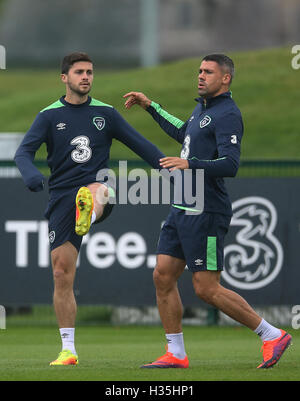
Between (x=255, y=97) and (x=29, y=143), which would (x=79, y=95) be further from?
(x=255, y=97)

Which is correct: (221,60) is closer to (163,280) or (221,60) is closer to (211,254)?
(211,254)

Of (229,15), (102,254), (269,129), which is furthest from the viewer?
(229,15)

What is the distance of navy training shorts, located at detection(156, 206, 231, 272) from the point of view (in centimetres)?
880

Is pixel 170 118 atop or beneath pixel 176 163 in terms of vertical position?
atop

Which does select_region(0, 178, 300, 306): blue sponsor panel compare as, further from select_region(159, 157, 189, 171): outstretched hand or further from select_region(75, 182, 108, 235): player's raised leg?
select_region(159, 157, 189, 171): outstretched hand

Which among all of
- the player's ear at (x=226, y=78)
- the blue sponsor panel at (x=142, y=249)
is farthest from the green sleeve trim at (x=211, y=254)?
the blue sponsor panel at (x=142, y=249)

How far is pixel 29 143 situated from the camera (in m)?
9.23

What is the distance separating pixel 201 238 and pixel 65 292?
1302 mm

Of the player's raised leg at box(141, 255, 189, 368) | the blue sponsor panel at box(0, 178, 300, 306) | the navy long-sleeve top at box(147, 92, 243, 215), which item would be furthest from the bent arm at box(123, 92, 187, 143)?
the blue sponsor panel at box(0, 178, 300, 306)

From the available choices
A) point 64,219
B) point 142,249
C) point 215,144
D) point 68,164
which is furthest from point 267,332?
point 142,249

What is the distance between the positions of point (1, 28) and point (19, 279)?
38749 millimetres

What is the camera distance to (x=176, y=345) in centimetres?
906

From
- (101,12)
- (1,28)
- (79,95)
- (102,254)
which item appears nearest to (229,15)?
(101,12)
